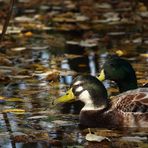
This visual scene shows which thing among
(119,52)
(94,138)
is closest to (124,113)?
(94,138)

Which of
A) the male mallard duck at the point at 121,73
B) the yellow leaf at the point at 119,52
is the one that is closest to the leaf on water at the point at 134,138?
the male mallard duck at the point at 121,73

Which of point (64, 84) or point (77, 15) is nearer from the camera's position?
point (64, 84)

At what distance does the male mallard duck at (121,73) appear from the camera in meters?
7.91

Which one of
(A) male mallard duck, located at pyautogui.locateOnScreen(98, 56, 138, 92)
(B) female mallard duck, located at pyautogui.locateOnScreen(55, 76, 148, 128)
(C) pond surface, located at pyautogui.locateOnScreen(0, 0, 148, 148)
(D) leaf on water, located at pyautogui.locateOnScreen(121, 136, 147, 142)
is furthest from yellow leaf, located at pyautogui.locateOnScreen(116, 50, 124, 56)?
(D) leaf on water, located at pyautogui.locateOnScreen(121, 136, 147, 142)

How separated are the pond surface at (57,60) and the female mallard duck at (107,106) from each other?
127 millimetres

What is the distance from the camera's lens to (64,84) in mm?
9078

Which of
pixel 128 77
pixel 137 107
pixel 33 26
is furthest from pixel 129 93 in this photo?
pixel 33 26

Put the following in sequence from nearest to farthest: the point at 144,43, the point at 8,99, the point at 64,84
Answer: the point at 8,99
the point at 64,84
the point at 144,43

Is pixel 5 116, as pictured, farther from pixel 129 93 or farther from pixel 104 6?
pixel 104 6

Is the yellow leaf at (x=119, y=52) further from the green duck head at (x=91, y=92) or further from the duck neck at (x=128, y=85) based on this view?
the green duck head at (x=91, y=92)

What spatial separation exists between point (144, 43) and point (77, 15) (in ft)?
11.5

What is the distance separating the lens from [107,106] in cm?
712

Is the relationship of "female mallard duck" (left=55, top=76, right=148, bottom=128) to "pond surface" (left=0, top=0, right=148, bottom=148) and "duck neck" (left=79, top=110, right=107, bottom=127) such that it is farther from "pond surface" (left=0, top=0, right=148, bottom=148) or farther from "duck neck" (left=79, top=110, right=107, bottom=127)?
"pond surface" (left=0, top=0, right=148, bottom=148)

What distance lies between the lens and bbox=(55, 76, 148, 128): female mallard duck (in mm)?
6922
